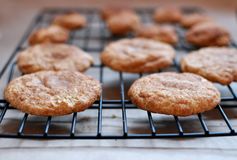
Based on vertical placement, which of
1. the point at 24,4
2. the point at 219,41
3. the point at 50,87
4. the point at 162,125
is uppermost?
the point at 24,4

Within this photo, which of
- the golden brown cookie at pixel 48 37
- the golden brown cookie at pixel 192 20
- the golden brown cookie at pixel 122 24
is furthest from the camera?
the golden brown cookie at pixel 192 20

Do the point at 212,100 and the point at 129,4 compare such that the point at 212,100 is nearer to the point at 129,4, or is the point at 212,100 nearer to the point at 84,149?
the point at 84,149

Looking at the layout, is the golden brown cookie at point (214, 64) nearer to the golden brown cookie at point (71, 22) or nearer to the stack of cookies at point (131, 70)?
the stack of cookies at point (131, 70)

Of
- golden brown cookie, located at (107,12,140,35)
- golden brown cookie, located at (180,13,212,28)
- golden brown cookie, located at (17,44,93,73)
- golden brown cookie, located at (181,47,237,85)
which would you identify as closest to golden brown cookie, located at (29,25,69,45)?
golden brown cookie, located at (17,44,93,73)

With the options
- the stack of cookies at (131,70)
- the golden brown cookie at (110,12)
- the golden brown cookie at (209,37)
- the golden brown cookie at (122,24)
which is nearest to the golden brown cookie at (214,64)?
the stack of cookies at (131,70)

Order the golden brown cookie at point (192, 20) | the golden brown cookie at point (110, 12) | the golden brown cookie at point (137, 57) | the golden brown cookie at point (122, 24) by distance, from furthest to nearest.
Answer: the golden brown cookie at point (110, 12) < the golden brown cookie at point (192, 20) < the golden brown cookie at point (122, 24) < the golden brown cookie at point (137, 57)

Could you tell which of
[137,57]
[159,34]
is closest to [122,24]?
[159,34]

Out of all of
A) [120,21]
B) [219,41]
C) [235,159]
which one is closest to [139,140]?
[235,159]

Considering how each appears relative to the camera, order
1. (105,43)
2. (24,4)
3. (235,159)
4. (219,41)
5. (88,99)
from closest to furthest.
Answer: (235,159) < (88,99) < (219,41) < (105,43) < (24,4)
